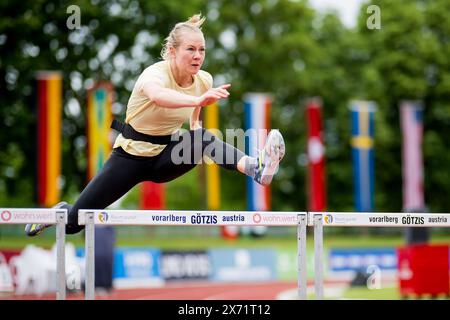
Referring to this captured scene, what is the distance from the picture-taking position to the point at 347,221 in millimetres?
6387

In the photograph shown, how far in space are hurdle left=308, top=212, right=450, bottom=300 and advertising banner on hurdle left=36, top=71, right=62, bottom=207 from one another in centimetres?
1411

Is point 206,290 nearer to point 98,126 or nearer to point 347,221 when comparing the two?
point 98,126

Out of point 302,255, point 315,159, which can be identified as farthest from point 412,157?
point 302,255

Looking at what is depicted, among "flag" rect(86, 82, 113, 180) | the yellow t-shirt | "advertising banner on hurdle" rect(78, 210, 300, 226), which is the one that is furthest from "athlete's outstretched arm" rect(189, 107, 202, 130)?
"flag" rect(86, 82, 113, 180)

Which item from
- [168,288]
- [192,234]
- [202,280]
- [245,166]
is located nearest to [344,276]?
[202,280]

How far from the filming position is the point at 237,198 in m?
38.1

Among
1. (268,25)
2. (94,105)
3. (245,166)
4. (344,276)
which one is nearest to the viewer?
(245,166)

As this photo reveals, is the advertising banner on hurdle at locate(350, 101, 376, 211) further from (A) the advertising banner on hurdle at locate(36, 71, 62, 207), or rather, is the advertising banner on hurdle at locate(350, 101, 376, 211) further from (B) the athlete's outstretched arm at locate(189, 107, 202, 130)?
(B) the athlete's outstretched arm at locate(189, 107, 202, 130)

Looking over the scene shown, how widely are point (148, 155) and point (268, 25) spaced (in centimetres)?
2895

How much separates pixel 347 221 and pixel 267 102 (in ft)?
53.0

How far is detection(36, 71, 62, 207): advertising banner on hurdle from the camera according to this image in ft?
64.8

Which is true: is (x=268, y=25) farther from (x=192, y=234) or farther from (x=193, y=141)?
(x=193, y=141)

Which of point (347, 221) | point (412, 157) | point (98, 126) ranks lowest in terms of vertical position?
point (347, 221)
